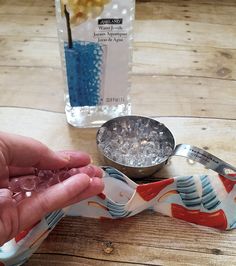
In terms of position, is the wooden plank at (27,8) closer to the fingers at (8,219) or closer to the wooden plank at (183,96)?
the wooden plank at (183,96)

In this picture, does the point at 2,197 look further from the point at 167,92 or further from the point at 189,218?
the point at 167,92

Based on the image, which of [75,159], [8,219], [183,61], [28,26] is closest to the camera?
[8,219]

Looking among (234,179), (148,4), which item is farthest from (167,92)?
(148,4)

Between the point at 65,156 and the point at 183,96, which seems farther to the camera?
the point at 183,96

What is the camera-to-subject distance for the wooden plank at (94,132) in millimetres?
536

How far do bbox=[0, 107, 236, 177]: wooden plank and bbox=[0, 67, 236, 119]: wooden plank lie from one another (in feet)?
0.07

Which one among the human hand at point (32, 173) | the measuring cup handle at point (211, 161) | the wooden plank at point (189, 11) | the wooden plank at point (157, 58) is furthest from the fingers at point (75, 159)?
the wooden plank at point (189, 11)

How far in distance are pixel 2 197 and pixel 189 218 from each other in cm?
21

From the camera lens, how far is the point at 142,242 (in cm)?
43

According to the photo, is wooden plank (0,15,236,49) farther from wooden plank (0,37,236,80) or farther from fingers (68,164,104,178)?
fingers (68,164,104,178)

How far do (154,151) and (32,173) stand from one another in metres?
0.16

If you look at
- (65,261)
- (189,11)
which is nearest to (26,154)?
(65,261)

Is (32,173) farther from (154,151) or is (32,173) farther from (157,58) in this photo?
(157,58)

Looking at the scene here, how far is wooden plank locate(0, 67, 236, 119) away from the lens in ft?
2.06
